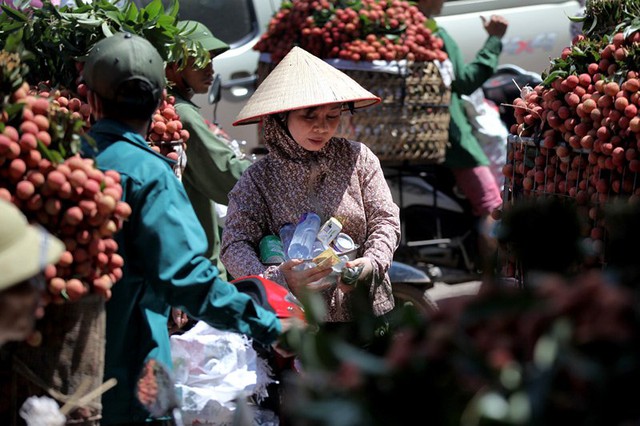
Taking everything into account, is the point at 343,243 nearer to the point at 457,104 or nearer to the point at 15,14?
the point at 15,14

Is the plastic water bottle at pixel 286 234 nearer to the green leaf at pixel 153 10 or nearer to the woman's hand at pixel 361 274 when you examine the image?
the woman's hand at pixel 361 274

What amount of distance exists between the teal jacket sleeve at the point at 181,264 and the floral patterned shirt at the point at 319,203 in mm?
824

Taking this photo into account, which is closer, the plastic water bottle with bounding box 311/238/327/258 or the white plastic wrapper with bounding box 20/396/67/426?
the white plastic wrapper with bounding box 20/396/67/426

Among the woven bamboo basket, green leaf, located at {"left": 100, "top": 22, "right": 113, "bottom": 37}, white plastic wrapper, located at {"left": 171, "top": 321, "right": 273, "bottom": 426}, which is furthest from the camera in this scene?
the woven bamboo basket

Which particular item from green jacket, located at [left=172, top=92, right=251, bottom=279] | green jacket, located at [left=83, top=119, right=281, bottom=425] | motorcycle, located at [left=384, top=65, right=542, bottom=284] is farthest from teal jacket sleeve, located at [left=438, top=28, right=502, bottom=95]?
green jacket, located at [left=83, top=119, right=281, bottom=425]

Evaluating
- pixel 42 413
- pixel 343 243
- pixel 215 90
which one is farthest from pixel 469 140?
pixel 42 413

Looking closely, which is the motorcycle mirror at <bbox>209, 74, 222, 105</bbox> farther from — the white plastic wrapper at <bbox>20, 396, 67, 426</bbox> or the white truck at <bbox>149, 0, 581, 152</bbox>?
the white plastic wrapper at <bbox>20, 396, 67, 426</bbox>

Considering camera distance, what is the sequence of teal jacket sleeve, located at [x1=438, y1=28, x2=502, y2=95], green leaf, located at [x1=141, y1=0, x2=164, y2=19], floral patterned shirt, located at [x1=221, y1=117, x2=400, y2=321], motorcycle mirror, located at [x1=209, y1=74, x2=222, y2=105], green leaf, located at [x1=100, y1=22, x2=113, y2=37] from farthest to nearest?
teal jacket sleeve, located at [x1=438, y1=28, x2=502, y2=95] → motorcycle mirror, located at [x1=209, y1=74, x2=222, y2=105] → green leaf, located at [x1=141, y1=0, x2=164, y2=19] → green leaf, located at [x1=100, y1=22, x2=113, y2=37] → floral patterned shirt, located at [x1=221, y1=117, x2=400, y2=321]

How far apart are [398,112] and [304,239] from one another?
2.13 metres

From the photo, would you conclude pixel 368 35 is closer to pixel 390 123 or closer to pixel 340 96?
pixel 390 123

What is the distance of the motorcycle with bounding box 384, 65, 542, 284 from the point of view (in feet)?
20.9

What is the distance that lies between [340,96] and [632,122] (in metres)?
1.00

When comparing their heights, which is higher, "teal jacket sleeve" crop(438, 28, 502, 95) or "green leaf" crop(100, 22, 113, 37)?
"green leaf" crop(100, 22, 113, 37)

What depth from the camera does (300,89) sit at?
3.75m
